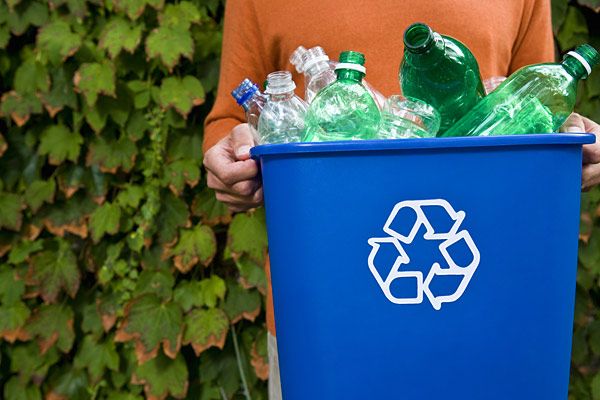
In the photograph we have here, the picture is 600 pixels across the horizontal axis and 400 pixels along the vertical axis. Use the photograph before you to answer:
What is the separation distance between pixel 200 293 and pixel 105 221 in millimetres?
328

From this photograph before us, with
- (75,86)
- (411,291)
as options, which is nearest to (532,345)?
(411,291)

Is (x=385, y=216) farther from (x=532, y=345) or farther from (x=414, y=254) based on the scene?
(x=532, y=345)

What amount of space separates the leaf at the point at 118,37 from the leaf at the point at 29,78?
23 centimetres

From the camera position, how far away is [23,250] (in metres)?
1.91

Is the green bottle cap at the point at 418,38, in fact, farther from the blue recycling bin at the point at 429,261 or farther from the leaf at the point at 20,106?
the leaf at the point at 20,106

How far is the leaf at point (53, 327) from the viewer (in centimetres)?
190

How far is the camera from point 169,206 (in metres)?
1.81

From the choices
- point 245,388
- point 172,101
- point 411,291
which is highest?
point 172,101

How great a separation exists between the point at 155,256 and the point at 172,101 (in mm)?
443

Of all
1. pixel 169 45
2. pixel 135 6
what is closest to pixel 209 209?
pixel 169 45

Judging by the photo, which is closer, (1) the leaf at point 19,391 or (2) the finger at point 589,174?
(2) the finger at point 589,174

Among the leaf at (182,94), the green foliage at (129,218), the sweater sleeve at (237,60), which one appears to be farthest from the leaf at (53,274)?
the sweater sleeve at (237,60)

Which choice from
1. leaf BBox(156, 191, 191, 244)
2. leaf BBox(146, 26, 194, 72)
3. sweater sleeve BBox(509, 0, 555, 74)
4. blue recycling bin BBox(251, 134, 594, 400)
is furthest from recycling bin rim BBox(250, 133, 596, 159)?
leaf BBox(156, 191, 191, 244)

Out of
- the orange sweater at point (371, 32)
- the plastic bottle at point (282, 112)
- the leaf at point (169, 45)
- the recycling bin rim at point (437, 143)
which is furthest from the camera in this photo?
the leaf at point (169, 45)
